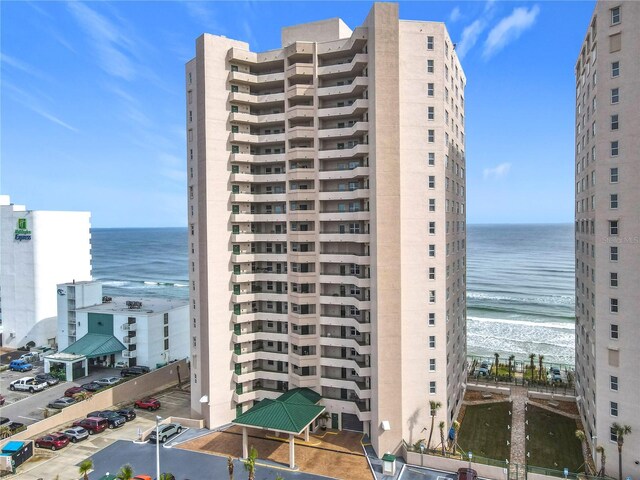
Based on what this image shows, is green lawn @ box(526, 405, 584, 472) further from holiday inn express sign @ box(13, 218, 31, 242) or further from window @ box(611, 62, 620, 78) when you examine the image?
holiday inn express sign @ box(13, 218, 31, 242)

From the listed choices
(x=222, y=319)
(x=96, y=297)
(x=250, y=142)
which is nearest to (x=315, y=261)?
(x=222, y=319)

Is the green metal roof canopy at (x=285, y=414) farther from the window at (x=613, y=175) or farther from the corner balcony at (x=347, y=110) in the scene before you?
the window at (x=613, y=175)

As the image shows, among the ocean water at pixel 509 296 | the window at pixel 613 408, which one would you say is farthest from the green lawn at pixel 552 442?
the ocean water at pixel 509 296

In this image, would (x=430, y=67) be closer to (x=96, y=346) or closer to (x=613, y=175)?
(x=613, y=175)

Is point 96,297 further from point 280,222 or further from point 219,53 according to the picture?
point 219,53

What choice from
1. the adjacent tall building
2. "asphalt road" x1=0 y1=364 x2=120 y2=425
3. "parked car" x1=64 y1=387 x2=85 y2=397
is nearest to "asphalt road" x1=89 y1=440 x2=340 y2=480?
"asphalt road" x1=0 y1=364 x2=120 y2=425

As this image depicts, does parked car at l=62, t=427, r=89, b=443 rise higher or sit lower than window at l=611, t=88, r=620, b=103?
lower
